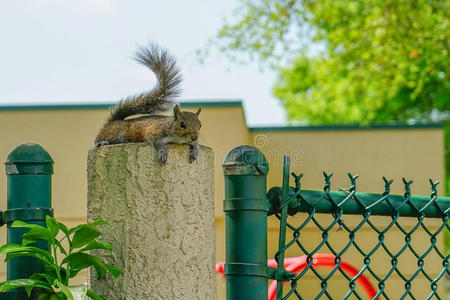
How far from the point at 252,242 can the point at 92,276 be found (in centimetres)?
31

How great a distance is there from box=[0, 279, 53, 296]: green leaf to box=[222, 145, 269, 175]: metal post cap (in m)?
0.38

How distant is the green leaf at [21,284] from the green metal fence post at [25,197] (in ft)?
0.37

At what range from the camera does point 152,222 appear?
1193 millimetres

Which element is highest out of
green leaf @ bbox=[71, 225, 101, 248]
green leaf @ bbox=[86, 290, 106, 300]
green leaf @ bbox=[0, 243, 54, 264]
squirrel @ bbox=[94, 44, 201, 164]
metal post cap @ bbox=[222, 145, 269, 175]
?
squirrel @ bbox=[94, 44, 201, 164]

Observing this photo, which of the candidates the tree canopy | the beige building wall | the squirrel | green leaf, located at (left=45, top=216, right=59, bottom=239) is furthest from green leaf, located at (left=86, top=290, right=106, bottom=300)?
the tree canopy

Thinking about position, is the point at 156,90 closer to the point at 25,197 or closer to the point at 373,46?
the point at 25,197

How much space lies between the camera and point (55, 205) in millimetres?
6137

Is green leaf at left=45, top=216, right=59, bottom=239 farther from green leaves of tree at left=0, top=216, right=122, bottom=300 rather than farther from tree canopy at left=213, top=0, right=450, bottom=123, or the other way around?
tree canopy at left=213, top=0, right=450, bottom=123

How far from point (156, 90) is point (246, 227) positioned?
2.85 feet

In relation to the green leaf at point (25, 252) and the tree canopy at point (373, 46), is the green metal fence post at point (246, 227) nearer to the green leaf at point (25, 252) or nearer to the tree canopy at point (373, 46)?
the green leaf at point (25, 252)

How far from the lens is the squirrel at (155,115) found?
1.78 metres

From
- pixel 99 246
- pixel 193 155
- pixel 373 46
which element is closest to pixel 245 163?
pixel 193 155

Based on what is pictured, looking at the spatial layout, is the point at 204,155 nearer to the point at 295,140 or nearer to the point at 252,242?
the point at 252,242

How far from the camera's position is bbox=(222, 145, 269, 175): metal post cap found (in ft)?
3.95
